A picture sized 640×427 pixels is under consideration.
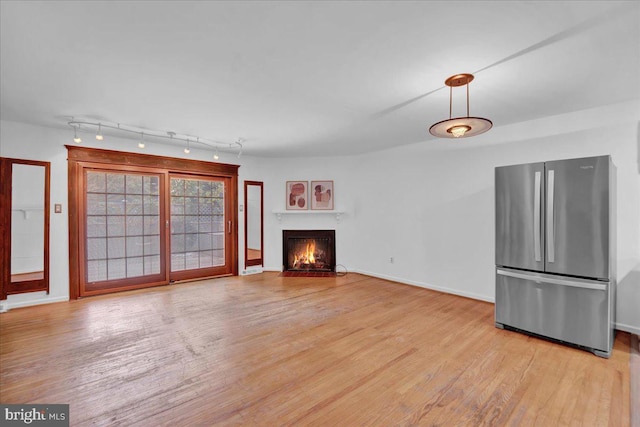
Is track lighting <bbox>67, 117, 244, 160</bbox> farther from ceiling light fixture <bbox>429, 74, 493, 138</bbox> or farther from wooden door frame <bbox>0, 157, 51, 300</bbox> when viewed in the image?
ceiling light fixture <bbox>429, 74, 493, 138</bbox>

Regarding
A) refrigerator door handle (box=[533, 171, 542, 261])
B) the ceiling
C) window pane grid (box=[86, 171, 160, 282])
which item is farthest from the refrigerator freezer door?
window pane grid (box=[86, 171, 160, 282])

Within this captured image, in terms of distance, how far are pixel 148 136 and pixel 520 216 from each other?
17.5 ft

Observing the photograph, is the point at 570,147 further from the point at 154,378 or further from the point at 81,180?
the point at 81,180

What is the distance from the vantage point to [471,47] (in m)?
2.01

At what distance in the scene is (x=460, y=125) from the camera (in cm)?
230

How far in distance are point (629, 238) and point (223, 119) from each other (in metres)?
4.93

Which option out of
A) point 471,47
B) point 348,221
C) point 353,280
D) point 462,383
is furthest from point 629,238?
point 348,221

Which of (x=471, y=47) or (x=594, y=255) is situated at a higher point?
(x=471, y=47)

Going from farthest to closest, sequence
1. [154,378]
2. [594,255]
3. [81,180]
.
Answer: [81,180], [594,255], [154,378]

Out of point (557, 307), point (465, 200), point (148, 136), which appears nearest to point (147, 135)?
point (148, 136)

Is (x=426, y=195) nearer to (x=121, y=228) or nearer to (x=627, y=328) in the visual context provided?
(x=627, y=328)

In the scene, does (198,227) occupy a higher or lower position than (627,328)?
higher

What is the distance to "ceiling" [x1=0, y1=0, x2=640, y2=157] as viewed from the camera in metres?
1.67

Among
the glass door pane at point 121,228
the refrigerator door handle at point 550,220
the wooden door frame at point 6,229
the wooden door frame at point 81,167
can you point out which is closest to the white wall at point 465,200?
the refrigerator door handle at point 550,220
